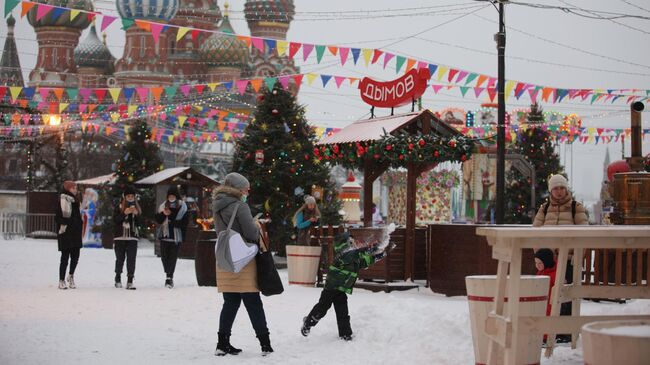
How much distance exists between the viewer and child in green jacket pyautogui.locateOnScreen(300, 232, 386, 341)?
10414mm

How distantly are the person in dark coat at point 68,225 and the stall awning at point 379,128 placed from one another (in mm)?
4372

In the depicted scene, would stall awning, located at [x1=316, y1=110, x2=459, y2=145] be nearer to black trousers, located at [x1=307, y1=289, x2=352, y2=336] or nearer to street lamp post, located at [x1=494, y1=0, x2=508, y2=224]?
street lamp post, located at [x1=494, y1=0, x2=508, y2=224]

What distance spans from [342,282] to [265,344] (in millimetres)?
1194

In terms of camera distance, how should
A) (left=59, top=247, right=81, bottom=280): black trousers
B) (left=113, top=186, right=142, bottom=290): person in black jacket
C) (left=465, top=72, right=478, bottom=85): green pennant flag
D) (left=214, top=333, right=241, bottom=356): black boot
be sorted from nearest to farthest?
(left=214, top=333, right=241, bottom=356): black boot → (left=59, top=247, right=81, bottom=280): black trousers → (left=113, top=186, right=142, bottom=290): person in black jacket → (left=465, top=72, right=478, bottom=85): green pennant flag

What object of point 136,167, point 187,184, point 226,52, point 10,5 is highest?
point 226,52

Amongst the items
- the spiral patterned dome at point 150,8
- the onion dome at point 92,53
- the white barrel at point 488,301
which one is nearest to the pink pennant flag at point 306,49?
the white barrel at point 488,301

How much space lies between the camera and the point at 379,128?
17547mm

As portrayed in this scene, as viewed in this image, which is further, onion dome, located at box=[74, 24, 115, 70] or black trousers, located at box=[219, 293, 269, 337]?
onion dome, located at box=[74, 24, 115, 70]

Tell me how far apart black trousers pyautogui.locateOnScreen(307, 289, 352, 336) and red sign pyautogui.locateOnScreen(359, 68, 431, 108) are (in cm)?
766

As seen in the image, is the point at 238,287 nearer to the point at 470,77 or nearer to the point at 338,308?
the point at 338,308

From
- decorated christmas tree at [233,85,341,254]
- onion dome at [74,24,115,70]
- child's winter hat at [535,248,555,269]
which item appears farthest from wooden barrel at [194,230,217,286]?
onion dome at [74,24,115,70]

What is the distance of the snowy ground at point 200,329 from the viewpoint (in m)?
9.43

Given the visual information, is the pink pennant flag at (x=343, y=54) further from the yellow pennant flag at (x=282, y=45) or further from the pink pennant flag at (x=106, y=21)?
the pink pennant flag at (x=106, y=21)

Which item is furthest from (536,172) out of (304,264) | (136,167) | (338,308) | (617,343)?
(617,343)
